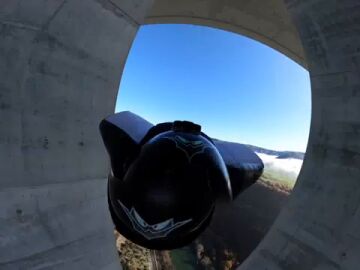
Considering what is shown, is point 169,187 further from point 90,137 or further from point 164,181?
point 90,137

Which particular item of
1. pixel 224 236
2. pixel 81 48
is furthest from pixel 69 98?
pixel 224 236

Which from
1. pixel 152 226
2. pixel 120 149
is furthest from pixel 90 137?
pixel 152 226

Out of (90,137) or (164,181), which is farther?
(90,137)

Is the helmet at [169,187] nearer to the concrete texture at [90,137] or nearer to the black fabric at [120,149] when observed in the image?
the black fabric at [120,149]

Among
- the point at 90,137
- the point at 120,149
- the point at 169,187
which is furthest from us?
the point at 90,137

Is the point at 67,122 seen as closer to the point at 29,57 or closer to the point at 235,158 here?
the point at 29,57

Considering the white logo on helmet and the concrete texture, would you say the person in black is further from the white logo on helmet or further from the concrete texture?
the concrete texture

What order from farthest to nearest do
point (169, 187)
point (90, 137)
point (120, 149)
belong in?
point (90, 137)
point (120, 149)
point (169, 187)

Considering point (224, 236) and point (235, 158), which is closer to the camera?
point (235, 158)
